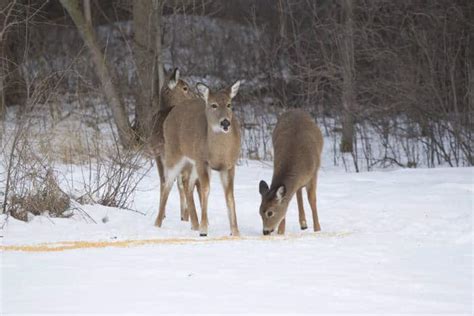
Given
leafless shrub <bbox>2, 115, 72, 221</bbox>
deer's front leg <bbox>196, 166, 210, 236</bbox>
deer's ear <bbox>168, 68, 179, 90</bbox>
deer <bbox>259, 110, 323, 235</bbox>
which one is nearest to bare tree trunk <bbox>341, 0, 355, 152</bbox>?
deer's ear <bbox>168, 68, 179, 90</bbox>

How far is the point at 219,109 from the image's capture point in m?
10.0

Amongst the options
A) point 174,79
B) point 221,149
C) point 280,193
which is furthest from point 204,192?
point 174,79

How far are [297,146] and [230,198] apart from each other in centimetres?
118

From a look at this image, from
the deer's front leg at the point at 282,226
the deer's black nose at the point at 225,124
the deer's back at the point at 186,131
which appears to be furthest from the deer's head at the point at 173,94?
the deer's front leg at the point at 282,226

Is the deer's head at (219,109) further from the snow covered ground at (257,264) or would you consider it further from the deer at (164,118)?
the snow covered ground at (257,264)

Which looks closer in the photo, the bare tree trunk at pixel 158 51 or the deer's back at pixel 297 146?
the deer's back at pixel 297 146

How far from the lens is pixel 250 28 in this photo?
2419 centimetres

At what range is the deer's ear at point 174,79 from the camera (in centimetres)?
1159

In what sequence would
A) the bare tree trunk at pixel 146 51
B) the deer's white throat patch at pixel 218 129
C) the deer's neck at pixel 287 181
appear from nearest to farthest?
the deer's white throat patch at pixel 218 129
the deer's neck at pixel 287 181
the bare tree trunk at pixel 146 51

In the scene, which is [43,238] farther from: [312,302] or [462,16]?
[462,16]

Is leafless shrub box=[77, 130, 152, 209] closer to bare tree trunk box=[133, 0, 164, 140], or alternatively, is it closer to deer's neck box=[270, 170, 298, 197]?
deer's neck box=[270, 170, 298, 197]

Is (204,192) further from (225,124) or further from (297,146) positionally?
(297,146)

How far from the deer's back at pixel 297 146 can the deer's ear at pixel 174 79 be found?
1528 mm

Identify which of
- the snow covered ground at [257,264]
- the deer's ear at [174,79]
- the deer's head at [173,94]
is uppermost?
the deer's ear at [174,79]
